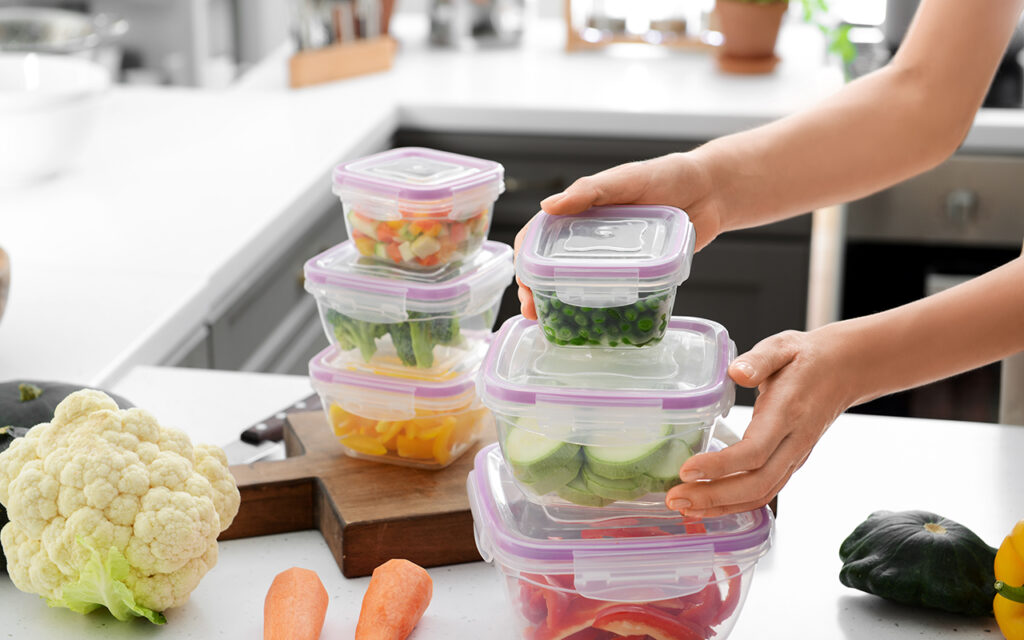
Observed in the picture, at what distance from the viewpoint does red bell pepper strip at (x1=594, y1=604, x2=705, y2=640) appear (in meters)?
0.91

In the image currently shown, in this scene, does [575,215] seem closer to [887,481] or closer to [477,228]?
[477,228]

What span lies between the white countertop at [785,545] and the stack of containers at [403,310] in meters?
0.13

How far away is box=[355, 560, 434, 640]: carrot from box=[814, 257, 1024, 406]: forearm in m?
0.38

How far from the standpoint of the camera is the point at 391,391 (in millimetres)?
1176

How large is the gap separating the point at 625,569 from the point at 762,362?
0.62 ft

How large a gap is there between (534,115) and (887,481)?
141 centimetres

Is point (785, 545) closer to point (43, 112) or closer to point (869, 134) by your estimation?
point (869, 134)

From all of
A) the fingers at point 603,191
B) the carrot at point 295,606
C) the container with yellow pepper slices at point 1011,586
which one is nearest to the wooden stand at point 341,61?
the fingers at point 603,191

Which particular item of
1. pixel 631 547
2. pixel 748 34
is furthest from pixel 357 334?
pixel 748 34

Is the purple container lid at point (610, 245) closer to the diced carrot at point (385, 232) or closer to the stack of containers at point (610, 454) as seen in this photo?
the stack of containers at point (610, 454)

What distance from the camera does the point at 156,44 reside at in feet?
10.5

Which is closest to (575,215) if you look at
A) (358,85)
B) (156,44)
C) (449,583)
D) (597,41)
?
(449,583)

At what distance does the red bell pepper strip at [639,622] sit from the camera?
36.0 inches

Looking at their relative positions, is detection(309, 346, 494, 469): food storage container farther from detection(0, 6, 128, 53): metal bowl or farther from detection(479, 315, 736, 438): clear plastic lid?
detection(0, 6, 128, 53): metal bowl
